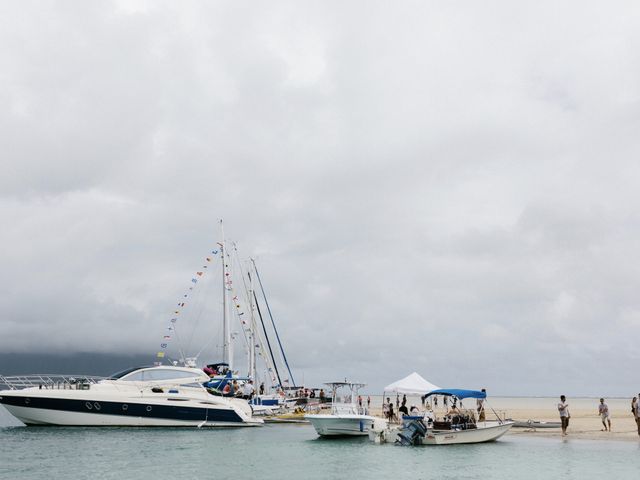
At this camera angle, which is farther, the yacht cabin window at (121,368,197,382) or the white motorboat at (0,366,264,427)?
the yacht cabin window at (121,368,197,382)

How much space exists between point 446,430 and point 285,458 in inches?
382

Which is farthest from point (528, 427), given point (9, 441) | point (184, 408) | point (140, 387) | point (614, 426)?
point (9, 441)

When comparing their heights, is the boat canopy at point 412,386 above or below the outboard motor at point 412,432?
above

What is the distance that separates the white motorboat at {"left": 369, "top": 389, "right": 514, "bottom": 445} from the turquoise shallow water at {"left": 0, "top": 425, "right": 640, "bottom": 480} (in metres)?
0.58

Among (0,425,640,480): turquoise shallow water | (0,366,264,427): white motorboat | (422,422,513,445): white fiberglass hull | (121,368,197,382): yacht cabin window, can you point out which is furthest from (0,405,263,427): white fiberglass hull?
(422,422,513,445): white fiberglass hull

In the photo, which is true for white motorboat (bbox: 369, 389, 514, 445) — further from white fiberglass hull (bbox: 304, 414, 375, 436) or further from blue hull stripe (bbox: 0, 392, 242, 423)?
blue hull stripe (bbox: 0, 392, 242, 423)

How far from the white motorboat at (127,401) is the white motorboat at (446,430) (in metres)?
14.0

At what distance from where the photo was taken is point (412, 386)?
136 feet

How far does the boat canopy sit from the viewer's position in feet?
133

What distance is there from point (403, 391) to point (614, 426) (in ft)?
62.2

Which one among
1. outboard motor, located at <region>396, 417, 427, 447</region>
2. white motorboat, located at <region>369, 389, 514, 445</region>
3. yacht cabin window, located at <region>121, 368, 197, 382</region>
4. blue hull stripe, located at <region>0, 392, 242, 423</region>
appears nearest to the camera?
outboard motor, located at <region>396, 417, 427, 447</region>

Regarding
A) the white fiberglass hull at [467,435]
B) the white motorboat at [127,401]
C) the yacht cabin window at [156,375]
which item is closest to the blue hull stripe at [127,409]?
the white motorboat at [127,401]

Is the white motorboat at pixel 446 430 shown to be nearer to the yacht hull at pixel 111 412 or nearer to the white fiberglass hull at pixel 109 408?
the white fiberglass hull at pixel 109 408

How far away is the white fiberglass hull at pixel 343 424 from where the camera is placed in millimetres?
39781
